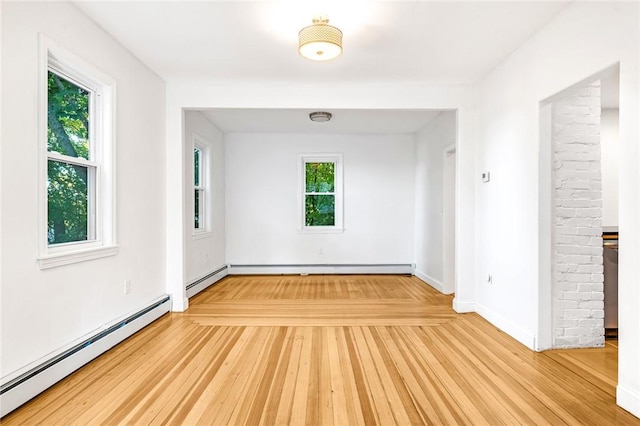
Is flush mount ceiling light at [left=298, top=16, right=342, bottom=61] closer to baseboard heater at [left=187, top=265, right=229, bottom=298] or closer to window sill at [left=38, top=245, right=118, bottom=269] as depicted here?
window sill at [left=38, top=245, right=118, bottom=269]

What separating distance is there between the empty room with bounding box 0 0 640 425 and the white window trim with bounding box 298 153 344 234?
5.01 ft

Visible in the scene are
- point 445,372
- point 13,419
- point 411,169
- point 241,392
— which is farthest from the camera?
point 411,169

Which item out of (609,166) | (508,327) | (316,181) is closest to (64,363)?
(508,327)

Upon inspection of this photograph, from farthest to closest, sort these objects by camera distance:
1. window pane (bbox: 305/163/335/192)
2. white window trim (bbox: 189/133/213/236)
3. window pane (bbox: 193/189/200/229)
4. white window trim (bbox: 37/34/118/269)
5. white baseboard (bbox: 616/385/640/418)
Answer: window pane (bbox: 305/163/335/192), white window trim (bbox: 189/133/213/236), window pane (bbox: 193/189/200/229), white window trim (bbox: 37/34/118/269), white baseboard (bbox: 616/385/640/418)

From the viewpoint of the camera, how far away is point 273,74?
12.2 ft

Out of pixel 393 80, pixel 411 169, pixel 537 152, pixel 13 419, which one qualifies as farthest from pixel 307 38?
pixel 411 169

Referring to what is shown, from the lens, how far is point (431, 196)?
5.59m

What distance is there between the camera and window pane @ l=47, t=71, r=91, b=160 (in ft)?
7.88

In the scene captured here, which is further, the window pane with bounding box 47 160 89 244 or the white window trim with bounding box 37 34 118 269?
the window pane with bounding box 47 160 89 244

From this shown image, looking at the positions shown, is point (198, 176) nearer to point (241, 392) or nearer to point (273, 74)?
point (273, 74)

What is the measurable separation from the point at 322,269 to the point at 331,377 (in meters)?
4.05

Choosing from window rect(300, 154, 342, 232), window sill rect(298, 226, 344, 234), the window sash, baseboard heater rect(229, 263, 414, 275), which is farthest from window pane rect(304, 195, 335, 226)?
the window sash

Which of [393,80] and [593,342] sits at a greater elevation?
[393,80]

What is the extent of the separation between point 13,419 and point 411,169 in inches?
235
